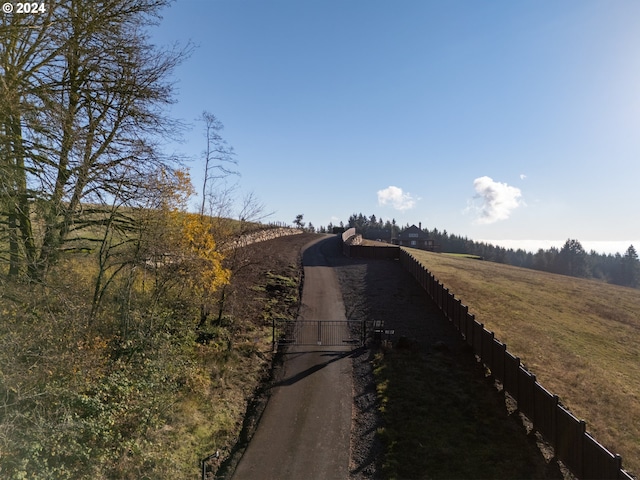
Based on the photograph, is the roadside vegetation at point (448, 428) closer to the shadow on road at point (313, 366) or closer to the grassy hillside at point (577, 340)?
the shadow on road at point (313, 366)

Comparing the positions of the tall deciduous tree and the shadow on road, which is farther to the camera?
the shadow on road

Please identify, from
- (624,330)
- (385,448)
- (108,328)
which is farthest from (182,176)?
(624,330)

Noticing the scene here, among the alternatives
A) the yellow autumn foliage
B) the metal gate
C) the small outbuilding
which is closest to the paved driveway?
the metal gate

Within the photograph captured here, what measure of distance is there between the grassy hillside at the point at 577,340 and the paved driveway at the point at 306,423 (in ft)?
23.5

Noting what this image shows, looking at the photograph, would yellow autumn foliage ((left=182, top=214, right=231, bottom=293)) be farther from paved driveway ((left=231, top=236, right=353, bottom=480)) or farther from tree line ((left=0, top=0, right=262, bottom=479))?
paved driveway ((left=231, top=236, right=353, bottom=480))

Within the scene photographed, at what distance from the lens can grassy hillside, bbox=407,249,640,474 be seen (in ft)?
40.6

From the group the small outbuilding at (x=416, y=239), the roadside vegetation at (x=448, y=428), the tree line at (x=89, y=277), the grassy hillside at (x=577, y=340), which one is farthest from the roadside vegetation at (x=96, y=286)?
the small outbuilding at (x=416, y=239)

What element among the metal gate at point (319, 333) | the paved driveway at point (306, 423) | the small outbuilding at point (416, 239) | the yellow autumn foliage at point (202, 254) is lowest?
the paved driveway at point (306, 423)

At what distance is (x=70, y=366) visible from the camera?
8930mm

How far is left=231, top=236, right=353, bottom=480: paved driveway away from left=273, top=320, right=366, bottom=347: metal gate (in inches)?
24.3

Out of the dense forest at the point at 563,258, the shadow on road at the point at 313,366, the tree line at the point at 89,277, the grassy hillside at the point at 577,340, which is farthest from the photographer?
the dense forest at the point at 563,258

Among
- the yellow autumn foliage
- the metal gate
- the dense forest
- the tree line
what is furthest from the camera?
the dense forest

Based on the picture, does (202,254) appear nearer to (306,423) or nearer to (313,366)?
(313,366)

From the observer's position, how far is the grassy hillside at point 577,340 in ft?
40.6
